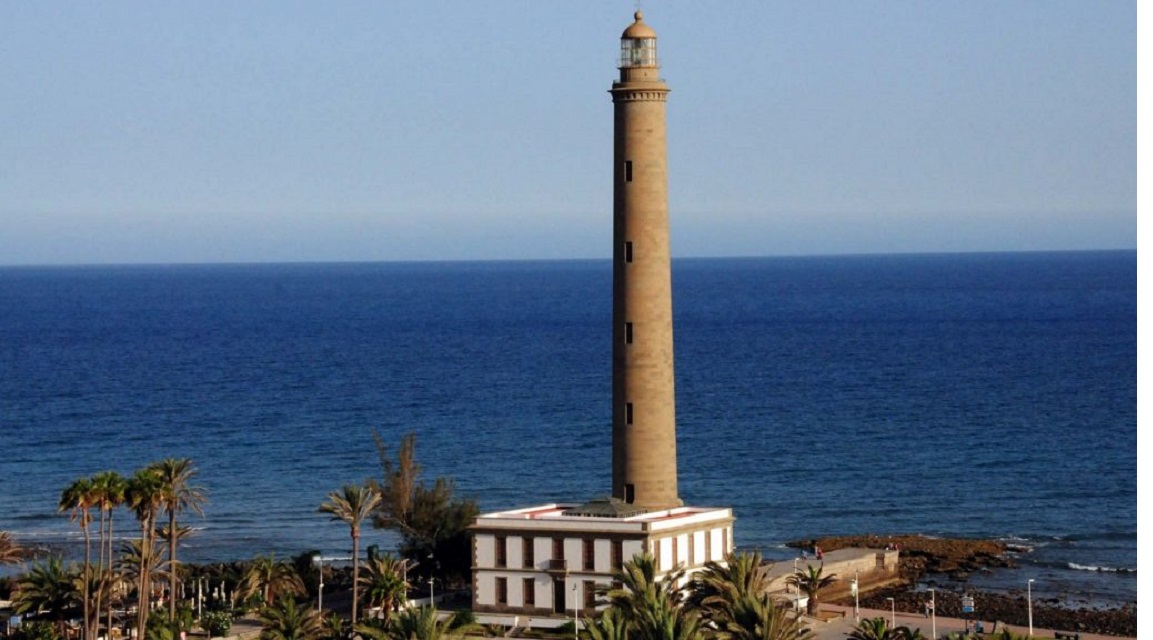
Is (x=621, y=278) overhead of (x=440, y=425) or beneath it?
overhead

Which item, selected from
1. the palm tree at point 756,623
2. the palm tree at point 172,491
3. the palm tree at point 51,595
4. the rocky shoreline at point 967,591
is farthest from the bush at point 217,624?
the rocky shoreline at point 967,591

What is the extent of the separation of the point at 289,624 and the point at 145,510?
6.41 meters

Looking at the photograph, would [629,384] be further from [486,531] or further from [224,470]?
[224,470]

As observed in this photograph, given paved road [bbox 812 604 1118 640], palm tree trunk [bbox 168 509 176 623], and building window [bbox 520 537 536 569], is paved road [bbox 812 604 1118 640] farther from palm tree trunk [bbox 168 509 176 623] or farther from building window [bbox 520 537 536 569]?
palm tree trunk [bbox 168 509 176 623]

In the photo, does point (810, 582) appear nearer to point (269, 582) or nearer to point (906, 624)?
point (906, 624)

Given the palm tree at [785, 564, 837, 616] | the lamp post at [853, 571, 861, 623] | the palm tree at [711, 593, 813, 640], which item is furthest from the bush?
the lamp post at [853, 571, 861, 623]

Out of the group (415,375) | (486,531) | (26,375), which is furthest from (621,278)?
(26,375)

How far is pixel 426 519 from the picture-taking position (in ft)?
256

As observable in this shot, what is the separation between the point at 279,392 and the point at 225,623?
109 m

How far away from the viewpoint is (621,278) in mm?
67875

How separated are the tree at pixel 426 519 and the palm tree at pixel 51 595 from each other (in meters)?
15.7

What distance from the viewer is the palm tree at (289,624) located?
5650 cm

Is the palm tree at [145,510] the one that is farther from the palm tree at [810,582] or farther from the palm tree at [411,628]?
the palm tree at [810,582]

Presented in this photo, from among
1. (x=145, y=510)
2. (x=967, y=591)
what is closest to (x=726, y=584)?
(x=145, y=510)
